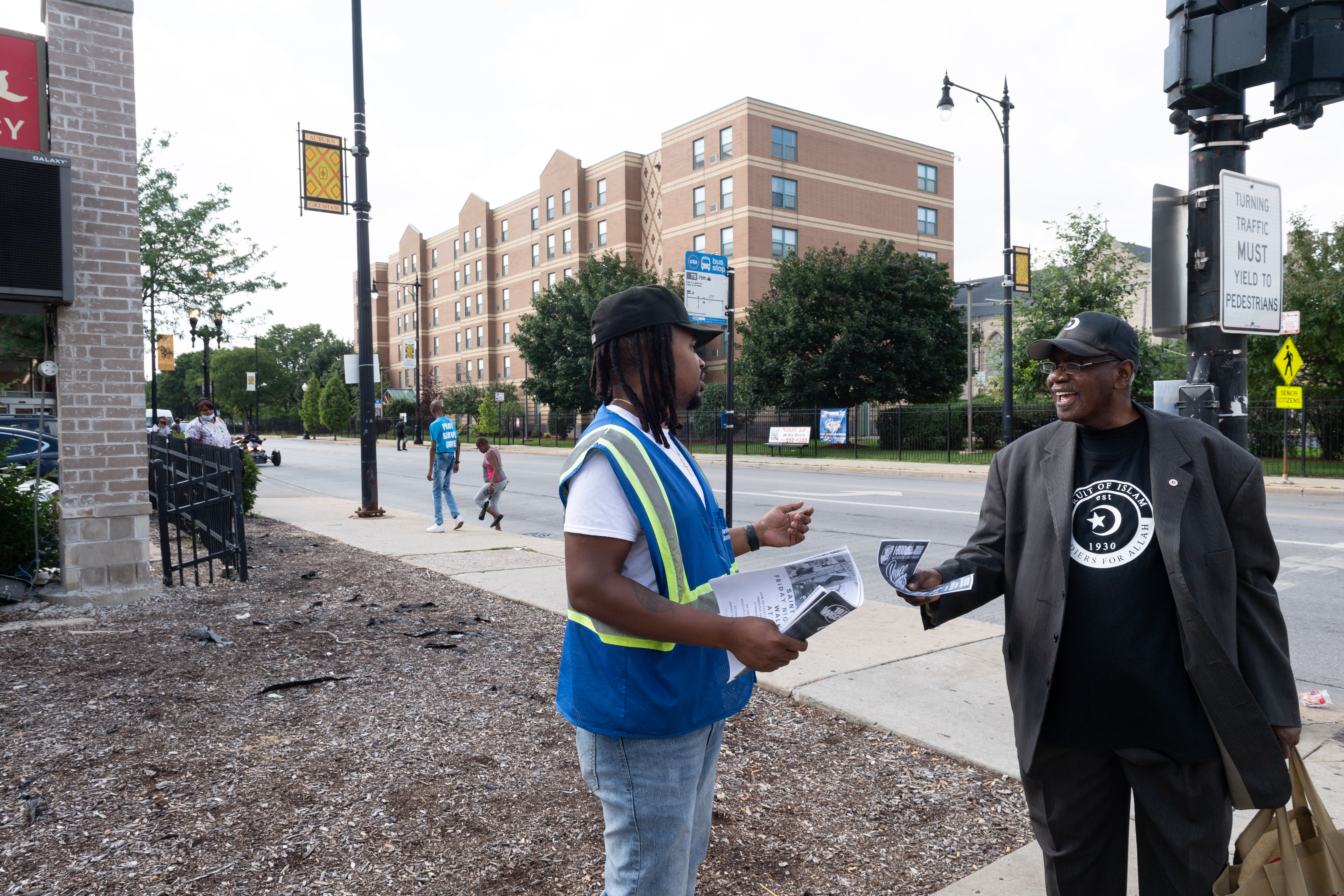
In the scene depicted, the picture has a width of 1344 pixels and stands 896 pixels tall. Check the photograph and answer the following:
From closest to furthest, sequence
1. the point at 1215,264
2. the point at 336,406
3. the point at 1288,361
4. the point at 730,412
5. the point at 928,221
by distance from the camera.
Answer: the point at 1215,264 → the point at 730,412 → the point at 1288,361 → the point at 928,221 → the point at 336,406

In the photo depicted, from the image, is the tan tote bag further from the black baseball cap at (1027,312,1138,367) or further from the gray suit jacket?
the black baseball cap at (1027,312,1138,367)

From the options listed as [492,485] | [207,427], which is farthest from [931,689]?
[207,427]

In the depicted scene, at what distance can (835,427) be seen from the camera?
30719 millimetres

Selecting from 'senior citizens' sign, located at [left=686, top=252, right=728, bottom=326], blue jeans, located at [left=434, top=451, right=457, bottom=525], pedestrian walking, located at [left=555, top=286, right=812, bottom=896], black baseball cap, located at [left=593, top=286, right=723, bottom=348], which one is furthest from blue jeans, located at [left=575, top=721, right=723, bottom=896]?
blue jeans, located at [left=434, top=451, right=457, bottom=525]

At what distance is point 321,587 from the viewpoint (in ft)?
25.7

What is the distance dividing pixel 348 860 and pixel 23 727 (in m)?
2.36

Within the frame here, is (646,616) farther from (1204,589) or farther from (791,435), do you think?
(791,435)

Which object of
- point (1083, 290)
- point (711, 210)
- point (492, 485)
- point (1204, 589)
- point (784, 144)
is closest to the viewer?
point (1204, 589)

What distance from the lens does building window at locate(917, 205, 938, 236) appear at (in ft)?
164

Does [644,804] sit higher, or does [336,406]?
[336,406]

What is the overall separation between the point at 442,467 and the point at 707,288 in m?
5.91

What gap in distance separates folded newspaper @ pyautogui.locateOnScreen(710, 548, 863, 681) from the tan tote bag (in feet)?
3.76

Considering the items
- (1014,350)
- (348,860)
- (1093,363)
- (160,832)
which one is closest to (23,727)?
(160,832)

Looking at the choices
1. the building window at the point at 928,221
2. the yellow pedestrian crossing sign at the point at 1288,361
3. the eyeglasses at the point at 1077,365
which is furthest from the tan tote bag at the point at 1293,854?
the building window at the point at 928,221
